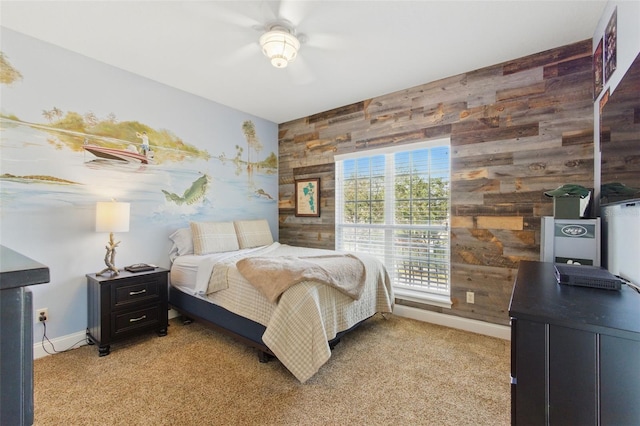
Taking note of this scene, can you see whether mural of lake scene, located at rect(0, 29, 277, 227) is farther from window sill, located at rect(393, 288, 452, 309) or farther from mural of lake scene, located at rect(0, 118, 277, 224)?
window sill, located at rect(393, 288, 452, 309)

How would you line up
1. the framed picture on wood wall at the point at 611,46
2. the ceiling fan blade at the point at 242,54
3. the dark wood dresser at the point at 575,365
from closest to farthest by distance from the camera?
the dark wood dresser at the point at 575,365
the framed picture on wood wall at the point at 611,46
the ceiling fan blade at the point at 242,54

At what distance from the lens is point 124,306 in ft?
8.58

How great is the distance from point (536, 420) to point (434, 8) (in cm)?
243

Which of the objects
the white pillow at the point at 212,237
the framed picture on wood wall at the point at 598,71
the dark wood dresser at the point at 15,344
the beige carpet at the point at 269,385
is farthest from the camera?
the white pillow at the point at 212,237

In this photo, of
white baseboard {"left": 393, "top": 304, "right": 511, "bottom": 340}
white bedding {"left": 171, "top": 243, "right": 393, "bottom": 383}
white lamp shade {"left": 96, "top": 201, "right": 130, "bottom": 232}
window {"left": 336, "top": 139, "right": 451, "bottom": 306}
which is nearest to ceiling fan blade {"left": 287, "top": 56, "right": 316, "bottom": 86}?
window {"left": 336, "top": 139, "right": 451, "bottom": 306}

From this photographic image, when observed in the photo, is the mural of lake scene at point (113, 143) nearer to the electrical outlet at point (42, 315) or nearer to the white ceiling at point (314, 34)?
the white ceiling at point (314, 34)

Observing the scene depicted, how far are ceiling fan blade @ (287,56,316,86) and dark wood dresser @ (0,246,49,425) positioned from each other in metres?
2.73

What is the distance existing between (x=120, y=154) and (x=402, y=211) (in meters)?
3.18

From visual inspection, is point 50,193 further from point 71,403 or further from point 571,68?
point 571,68

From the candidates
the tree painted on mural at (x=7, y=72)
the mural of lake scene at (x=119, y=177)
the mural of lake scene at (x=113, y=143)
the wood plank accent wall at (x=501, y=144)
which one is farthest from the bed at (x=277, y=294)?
the tree painted on mural at (x=7, y=72)

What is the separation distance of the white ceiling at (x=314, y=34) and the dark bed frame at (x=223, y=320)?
238cm

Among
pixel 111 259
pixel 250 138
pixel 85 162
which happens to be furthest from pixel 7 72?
pixel 250 138

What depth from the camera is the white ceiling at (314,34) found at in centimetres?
208

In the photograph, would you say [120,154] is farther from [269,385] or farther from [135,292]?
[269,385]
